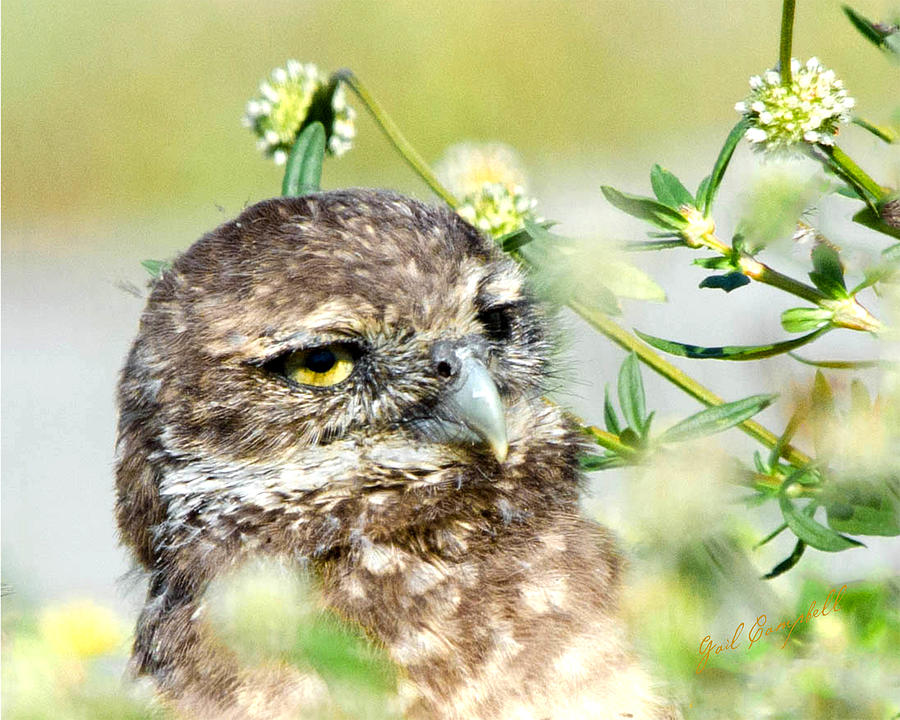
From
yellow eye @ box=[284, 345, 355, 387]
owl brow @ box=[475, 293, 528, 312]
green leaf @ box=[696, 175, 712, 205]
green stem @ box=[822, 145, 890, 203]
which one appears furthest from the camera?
owl brow @ box=[475, 293, 528, 312]

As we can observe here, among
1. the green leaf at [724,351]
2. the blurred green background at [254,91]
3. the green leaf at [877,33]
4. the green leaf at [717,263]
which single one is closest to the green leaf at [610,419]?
the green leaf at [724,351]

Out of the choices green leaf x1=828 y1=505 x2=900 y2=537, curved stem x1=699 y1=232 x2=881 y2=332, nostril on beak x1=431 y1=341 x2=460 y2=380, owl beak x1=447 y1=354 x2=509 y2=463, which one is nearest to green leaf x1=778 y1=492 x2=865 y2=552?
green leaf x1=828 y1=505 x2=900 y2=537

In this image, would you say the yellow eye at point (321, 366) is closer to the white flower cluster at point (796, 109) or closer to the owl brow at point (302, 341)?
the owl brow at point (302, 341)

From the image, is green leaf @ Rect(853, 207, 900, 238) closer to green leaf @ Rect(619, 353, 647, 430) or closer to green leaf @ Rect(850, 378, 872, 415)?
green leaf @ Rect(850, 378, 872, 415)

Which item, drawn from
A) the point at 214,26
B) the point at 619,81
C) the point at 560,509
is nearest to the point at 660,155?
the point at 619,81

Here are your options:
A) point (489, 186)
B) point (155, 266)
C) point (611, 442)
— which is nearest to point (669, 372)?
point (611, 442)

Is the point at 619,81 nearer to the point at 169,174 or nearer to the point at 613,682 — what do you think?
the point at 169,174

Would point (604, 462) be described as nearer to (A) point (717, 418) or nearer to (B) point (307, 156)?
(A) point (717, 418)

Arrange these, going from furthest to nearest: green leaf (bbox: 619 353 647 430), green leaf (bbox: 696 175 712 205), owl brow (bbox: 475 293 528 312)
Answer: owl brow (bbox: 475 293 528 312) < green leaf (bbox: 619 353 647 430) < green leaf (bbox: 696 175 712 205)
